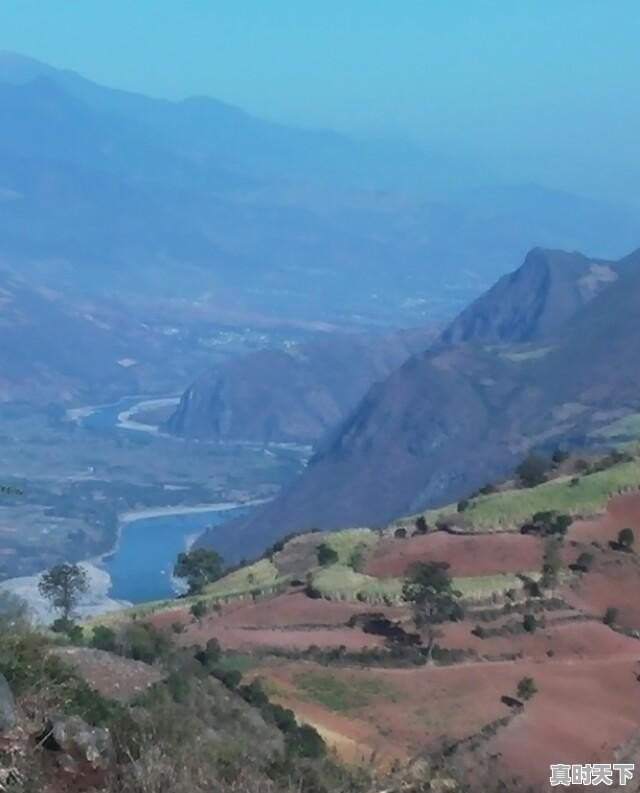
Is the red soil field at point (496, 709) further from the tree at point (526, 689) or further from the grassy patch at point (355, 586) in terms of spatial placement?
the grassy patch at point (355, 586)

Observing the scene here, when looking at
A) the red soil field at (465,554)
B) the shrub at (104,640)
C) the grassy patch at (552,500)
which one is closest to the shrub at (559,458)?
the grassy patch at (552,500)

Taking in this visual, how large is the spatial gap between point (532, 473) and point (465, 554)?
27.9 ft

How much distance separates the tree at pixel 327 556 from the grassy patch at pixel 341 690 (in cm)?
1042

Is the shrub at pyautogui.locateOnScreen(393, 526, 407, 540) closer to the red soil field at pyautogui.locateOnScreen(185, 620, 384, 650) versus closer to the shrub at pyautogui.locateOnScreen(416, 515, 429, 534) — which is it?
the shrub at pyautogui.locateOnScreen(416, 515, 429, 534)

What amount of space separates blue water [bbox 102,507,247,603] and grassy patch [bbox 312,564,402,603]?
2800 centimetres

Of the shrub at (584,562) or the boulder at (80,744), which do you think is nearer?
the boulder at (80,744)

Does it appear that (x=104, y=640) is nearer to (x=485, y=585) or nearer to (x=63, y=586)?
(x=63, y=586)

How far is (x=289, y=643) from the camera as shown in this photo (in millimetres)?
28016

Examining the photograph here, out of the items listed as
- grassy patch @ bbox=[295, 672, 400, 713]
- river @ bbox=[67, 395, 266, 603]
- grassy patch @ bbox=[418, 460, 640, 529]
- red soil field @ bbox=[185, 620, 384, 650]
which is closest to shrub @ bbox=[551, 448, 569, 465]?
grassy patch @ bbox=[418, 460, 640, 529]

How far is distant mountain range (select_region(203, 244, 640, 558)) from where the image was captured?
73.5m

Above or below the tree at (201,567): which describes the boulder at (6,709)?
above

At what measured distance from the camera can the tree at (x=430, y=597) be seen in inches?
1130

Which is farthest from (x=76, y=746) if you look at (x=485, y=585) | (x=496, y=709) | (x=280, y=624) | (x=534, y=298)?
(x=534, y=298)

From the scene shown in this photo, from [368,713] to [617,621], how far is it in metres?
9.04
